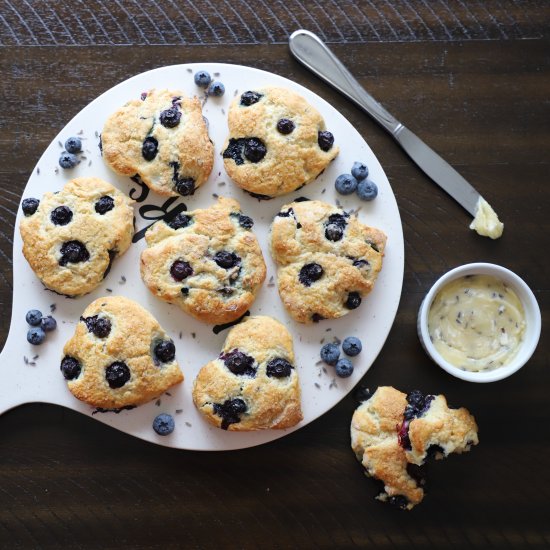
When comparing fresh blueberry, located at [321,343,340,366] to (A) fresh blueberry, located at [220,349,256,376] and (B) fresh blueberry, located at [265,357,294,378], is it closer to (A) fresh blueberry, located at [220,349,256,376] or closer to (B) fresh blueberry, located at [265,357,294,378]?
(B) fresh blueberry, located at [265,357,294,378]

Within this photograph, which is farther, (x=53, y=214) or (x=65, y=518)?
(x=65, y=518)

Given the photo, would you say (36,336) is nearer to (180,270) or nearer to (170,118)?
(180,270)

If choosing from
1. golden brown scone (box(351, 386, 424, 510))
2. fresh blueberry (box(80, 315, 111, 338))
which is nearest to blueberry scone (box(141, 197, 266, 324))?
fresh blueberry (box(80, 315, 111, 338))

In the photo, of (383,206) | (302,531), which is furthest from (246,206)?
(302,531)

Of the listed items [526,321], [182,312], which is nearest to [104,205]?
[182,312]

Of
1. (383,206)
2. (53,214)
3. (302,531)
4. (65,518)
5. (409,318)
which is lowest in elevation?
(302,531)

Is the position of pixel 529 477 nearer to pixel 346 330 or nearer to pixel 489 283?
pixel 489 283

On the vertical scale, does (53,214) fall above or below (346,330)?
above
